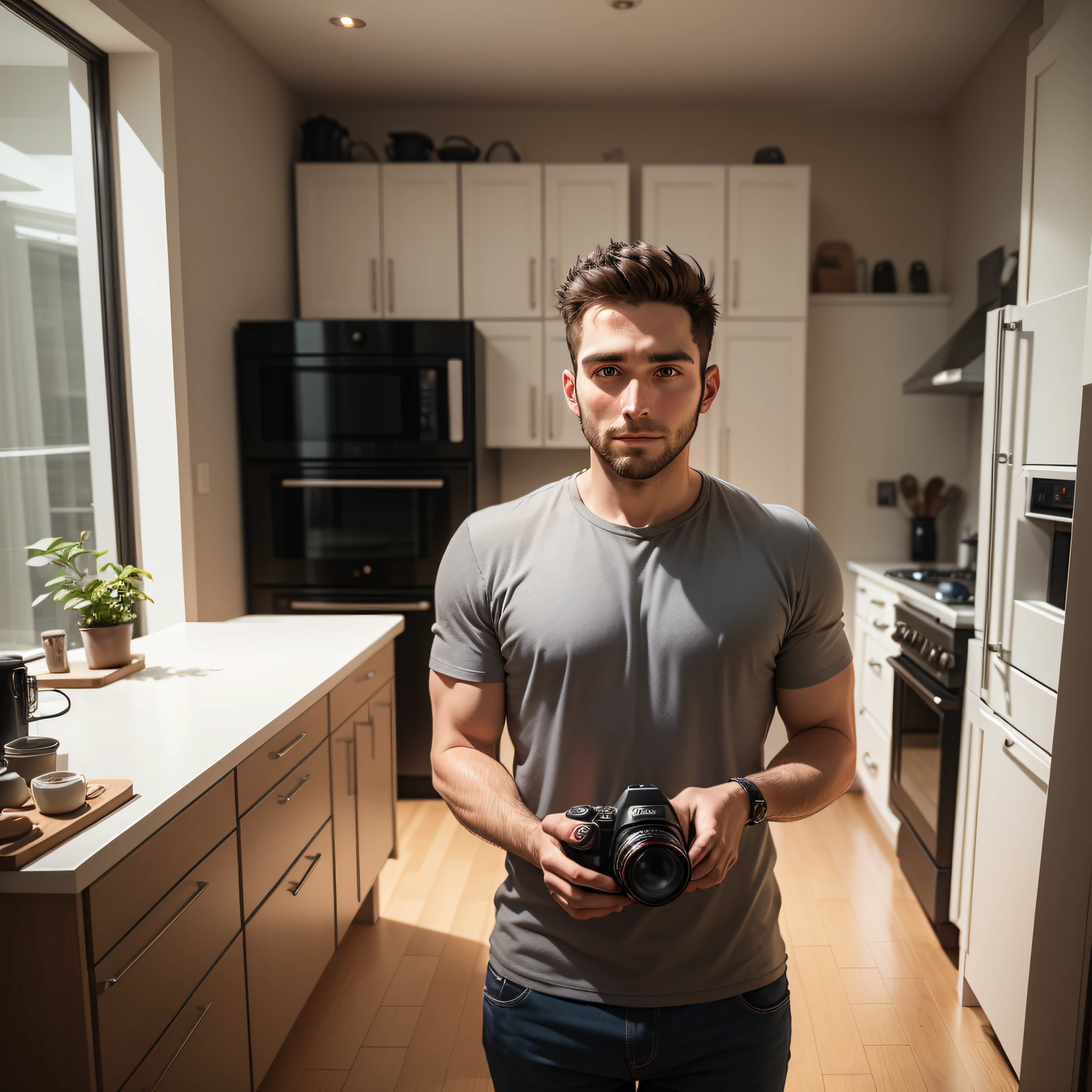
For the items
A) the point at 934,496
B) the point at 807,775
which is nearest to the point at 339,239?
the point at 934,496

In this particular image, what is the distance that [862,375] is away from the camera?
3.74 m

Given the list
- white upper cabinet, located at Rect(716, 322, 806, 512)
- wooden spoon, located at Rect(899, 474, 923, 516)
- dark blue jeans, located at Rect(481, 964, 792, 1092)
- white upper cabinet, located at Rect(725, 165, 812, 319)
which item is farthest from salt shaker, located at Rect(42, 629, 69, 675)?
wooden spoon, located at Rect(899, 474, 923, 516)

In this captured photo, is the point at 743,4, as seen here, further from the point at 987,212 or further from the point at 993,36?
the point at 987,212

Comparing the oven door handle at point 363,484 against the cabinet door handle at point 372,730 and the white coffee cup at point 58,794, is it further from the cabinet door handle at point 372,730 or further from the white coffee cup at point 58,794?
the white coffee cup at point 58,794

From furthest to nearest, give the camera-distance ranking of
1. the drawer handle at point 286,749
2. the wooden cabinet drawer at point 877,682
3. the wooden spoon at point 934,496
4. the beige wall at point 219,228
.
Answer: the wooden spoon at point 934,496
the wooden cabinet drawer at point 877,682
the beige wall at point 219,228
the drawer handle at point 286,749

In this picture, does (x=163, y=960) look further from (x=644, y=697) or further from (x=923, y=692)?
(x=923, y=692)

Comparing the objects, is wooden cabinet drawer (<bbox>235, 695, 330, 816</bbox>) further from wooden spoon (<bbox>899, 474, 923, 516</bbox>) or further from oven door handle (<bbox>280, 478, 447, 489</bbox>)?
wooden spoon (<bbox>899, 474, 923, 516</bbox>)

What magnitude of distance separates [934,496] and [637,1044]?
125 inches

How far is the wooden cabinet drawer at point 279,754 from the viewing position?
156cm

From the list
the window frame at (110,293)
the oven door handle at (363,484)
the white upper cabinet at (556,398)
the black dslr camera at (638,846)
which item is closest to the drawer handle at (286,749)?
the black dslr camera at (638,846)

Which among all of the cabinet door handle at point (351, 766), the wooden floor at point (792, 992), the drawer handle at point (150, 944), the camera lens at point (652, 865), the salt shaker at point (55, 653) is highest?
the camera lens at point (652, 865)

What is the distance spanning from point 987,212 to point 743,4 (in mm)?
1220

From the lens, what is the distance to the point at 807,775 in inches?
40.7

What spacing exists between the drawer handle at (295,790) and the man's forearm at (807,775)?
1052mm
